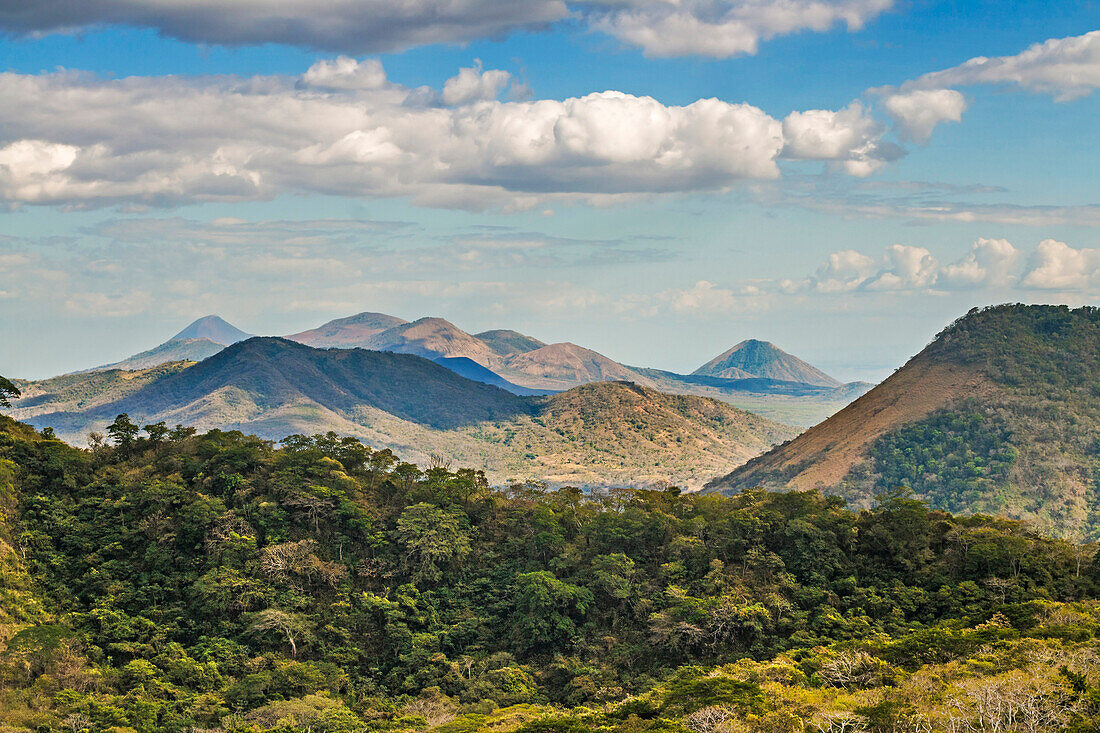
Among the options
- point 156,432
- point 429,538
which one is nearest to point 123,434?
point 156,432

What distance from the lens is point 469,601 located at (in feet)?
230

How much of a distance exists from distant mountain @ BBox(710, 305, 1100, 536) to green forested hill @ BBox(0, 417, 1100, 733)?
70219mm

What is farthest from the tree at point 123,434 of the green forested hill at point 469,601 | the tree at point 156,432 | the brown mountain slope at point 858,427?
the brown mountain slope at point 858,427

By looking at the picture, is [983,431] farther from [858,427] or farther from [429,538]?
[429,538]

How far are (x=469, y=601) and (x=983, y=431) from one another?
117 meters

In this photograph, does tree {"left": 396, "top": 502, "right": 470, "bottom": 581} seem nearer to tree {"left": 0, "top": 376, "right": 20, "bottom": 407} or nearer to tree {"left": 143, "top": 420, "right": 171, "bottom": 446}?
tree {"left": 143, "top": 420, "right": 171, "bottom": 446}

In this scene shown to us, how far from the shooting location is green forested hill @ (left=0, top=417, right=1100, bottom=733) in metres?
51.4

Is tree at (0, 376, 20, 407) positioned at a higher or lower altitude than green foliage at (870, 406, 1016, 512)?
higher

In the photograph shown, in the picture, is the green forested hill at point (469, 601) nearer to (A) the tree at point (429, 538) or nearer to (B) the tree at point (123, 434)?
(A) the tree at point (429, 538)

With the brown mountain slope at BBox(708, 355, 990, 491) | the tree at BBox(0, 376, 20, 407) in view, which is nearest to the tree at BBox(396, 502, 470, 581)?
the tree at BBox(0, 376, 20, 407)

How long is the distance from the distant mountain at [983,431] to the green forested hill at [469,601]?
70219 millimetres

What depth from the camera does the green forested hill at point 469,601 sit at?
51438 millimetres

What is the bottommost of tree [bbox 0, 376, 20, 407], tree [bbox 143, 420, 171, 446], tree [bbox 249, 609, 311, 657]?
tree [bbox 249, 609, 311, 657]

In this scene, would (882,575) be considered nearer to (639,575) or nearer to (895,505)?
(895,505)
